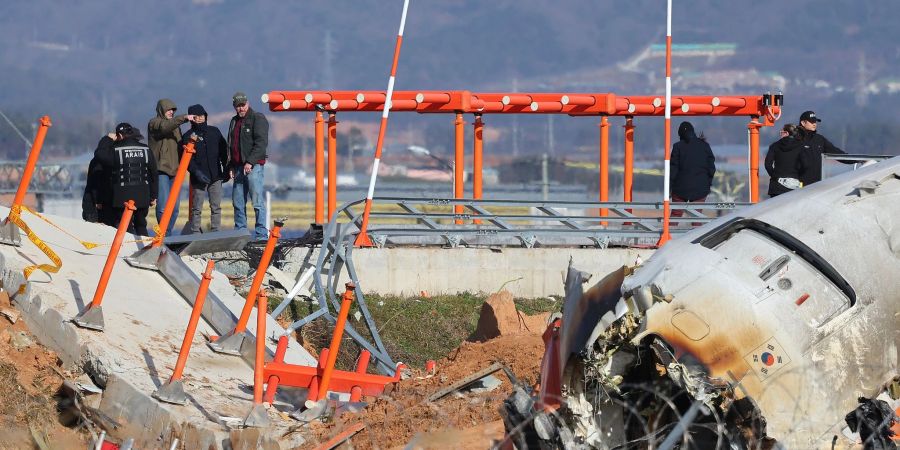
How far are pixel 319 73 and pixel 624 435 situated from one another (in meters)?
159

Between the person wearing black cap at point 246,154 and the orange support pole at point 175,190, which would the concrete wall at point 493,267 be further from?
the orange support pole at point 175,190

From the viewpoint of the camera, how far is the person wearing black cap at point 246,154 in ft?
55.9

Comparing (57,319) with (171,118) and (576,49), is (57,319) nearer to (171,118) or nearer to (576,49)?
(171,118)

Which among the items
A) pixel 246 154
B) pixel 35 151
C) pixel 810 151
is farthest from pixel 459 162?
pixel 35 151

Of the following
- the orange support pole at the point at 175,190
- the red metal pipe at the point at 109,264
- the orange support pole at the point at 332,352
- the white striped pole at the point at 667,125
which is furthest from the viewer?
the white striped pole at the point at 667,125

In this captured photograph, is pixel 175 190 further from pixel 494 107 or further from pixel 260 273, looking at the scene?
pixel 494 107

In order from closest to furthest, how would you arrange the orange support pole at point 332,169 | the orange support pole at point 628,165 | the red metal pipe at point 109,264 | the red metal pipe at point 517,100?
the red metal pipe at point 109,264, the orange support pole at point 332,169, the red metal pipe at point 517,100, the orange support pole at point 628,165

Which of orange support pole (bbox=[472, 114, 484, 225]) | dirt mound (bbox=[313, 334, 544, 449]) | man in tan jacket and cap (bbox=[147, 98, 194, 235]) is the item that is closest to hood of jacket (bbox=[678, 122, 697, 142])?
orange support pole (bbox=[472, 114, 484, 225])

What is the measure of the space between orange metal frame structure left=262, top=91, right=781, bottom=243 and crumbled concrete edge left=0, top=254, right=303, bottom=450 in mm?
6461

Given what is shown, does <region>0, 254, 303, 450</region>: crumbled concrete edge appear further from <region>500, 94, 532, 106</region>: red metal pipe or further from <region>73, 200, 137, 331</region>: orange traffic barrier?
<region>500, 94, 532, 106</region>: red metal pipe

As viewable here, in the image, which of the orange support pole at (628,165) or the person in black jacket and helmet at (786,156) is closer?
the person in black jacket and helmet at (786,156)

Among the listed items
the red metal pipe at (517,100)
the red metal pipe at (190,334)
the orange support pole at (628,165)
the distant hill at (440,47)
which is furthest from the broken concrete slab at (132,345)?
the distant hill at (440,47)

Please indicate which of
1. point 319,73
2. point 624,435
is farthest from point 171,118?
point 319,73

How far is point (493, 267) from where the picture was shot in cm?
1775
